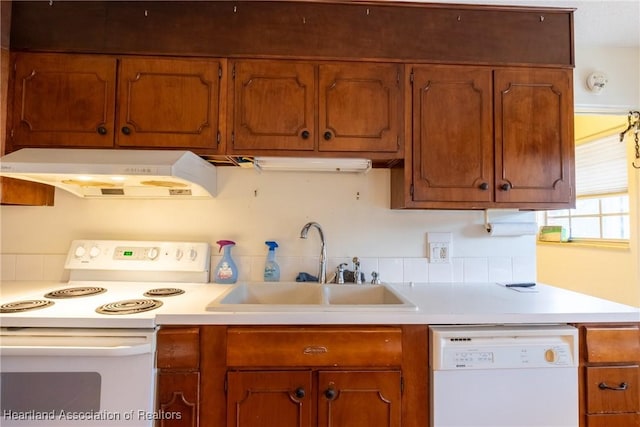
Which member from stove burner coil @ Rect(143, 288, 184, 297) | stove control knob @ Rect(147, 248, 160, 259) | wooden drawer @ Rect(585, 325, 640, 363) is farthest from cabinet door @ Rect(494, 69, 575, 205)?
stove control knob @ Rect(147, 248, 160, 259)

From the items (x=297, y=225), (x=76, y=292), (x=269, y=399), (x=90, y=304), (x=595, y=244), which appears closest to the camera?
(x=269, y=399)

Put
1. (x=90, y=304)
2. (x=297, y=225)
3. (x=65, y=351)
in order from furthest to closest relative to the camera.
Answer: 1. (x=297, y=225)
2. (x=90, y=304)
3. (x=65, y=351)

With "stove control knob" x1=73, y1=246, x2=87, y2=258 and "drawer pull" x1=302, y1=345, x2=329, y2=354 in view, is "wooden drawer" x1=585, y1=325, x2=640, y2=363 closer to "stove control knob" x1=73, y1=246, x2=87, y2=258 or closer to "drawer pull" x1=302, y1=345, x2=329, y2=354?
"drawer pull" x1=302, y1=345, x2=329, y2=354

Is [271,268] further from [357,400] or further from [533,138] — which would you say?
[533,138]

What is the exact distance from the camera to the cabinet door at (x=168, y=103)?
1405 millimetres

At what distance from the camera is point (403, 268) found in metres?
1.73

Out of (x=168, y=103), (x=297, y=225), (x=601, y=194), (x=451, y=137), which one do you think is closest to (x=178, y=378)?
(x=297, y=225)

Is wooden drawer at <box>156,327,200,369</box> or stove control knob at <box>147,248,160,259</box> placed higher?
stove control knob at <box>147,248,160,259</box>

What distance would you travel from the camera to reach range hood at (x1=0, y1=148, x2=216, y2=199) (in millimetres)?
1199

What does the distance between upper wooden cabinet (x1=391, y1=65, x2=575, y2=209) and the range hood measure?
97 centimetres

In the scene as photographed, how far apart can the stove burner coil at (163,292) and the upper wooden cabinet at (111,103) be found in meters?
0.66

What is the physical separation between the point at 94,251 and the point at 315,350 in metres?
1.27

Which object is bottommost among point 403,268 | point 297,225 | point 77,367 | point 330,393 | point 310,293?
point 330,393

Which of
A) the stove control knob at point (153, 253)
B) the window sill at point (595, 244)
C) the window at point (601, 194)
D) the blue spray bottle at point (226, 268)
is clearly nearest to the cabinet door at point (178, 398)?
the blue spray bottle at point (226, 268)
